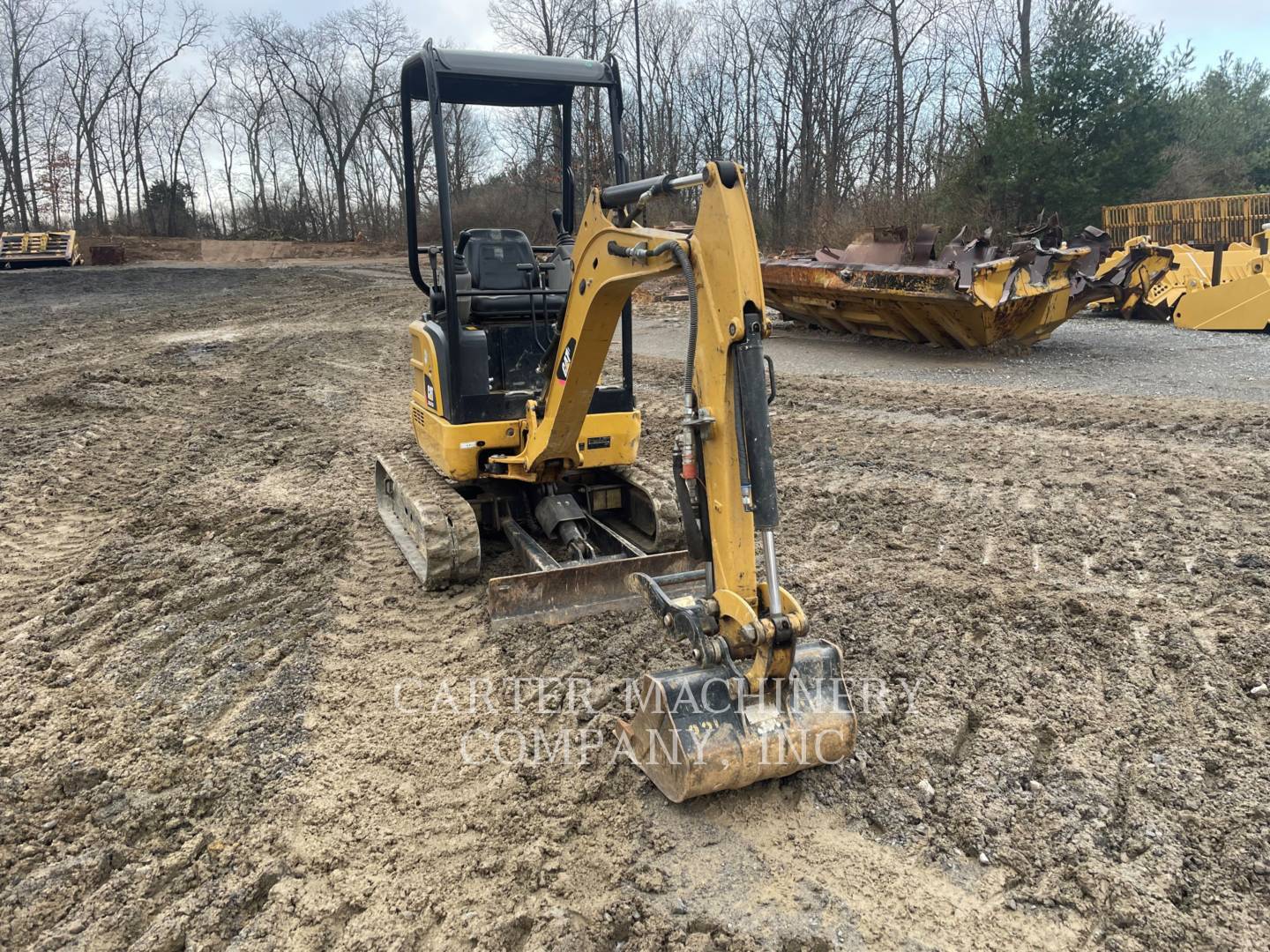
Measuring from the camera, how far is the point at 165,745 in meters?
3.21

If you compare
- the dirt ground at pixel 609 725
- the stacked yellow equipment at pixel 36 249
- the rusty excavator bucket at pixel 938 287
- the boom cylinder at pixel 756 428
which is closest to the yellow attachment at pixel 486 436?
the dirt ground at pixel 609 725

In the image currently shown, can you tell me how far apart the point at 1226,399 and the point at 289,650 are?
27.9 feet

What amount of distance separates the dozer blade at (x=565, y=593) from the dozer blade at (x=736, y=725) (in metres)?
1.11

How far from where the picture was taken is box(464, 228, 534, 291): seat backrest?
4879mm

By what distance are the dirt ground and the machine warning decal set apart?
1.18 metres

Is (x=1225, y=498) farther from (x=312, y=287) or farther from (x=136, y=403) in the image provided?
(x=312, y=287)

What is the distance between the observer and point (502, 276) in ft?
16.1

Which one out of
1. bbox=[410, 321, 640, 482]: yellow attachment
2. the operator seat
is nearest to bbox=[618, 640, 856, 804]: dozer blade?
bbox=[410, 321, 640, 482]: yellow attachment

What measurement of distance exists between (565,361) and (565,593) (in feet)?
3.62

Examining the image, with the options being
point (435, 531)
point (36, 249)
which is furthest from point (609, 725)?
point (36, 249)

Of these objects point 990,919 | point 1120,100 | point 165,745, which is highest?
point 1120,100

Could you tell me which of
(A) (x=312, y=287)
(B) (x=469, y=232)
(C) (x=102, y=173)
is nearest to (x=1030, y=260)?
(B) (x=469, y=232)

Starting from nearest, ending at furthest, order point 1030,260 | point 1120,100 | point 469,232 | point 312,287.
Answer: point 469,232 < point 1030,260 < point 1120,100 < point 312,287

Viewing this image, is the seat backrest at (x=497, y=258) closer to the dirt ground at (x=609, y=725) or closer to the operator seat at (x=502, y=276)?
the operator seat at (x=502, y=276)
